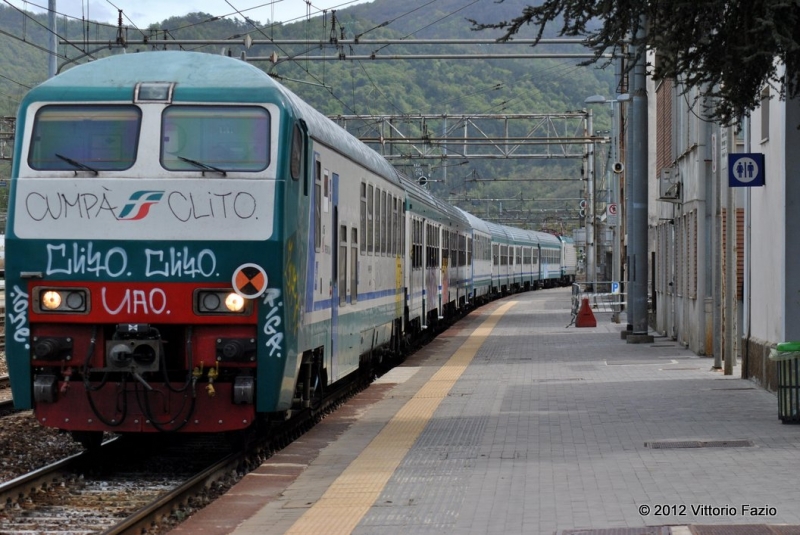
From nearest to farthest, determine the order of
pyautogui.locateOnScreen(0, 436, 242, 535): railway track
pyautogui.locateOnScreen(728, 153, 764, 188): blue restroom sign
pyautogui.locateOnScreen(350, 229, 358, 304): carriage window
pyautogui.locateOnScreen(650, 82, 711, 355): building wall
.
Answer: pyautogui.locateOnScreen(0, 436, 242, 535): railway track < pyautogui.locateOnScreen(350, 229, 358, 304): carriage window < pyautogui.locateOnScreen(728, 153, 764, 188): blue restroom sign < pyautogui.locateOnScreen(650, 82, 711, 355): building wall

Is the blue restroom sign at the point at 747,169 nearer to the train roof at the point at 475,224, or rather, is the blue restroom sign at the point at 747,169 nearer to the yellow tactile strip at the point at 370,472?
the yellow tactile strip at the point at 370,472

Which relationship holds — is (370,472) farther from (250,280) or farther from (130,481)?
(130,481)

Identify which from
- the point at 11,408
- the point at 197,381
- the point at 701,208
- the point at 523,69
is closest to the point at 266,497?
the point at 197,381

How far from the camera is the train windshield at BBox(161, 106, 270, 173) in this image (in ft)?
35.6

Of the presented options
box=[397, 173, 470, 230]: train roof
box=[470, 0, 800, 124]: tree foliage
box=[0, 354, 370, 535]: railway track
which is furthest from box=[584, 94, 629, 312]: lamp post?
box=[0, 354, 370, 535]: railway track

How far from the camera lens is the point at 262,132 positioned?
35.9 feet

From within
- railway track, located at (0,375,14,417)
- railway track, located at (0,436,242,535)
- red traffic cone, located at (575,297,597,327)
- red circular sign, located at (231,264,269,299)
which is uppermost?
red circular sign, located at (231,264,269,299)

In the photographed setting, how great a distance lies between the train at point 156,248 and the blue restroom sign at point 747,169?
6.71 meters

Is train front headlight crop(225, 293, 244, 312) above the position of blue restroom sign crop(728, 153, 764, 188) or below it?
below

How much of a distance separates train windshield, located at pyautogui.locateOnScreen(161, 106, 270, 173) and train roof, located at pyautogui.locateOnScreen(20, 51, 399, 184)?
0.36 feet

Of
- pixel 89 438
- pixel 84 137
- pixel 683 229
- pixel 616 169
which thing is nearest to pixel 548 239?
pixel 616 169

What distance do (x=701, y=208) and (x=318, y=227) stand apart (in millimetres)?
11563

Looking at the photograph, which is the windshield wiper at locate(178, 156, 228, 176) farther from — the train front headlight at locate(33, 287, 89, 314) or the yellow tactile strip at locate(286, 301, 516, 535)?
the yellow tactile strip at locate(286, 301, 516, 535)

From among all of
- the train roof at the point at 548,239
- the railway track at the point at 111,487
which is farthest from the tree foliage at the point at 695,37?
the train roof at the point at 548,239
